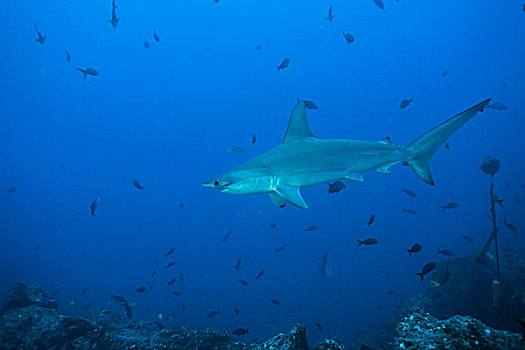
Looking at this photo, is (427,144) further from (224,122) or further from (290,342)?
(224,122)

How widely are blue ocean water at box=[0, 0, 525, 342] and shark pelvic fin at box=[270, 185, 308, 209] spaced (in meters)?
47.7

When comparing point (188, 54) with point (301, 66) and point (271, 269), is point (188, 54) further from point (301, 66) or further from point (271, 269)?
point (271, 269)

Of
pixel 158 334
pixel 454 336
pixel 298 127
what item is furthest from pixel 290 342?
pixel 158 334

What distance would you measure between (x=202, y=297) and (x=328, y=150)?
40.4 metres

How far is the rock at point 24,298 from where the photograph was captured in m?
11.1

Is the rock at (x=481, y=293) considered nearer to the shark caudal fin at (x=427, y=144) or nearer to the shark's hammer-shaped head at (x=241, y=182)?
the shark caudal fin at (x=427, y=144)

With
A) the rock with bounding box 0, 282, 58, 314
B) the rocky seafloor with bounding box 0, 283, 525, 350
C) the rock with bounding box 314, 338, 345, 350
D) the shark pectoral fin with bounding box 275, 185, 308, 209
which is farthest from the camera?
the rock with bounding box 0, 282, 58, 314

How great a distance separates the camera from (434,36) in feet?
324

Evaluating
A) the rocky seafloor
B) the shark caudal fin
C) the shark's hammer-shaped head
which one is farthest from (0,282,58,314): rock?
the shark caudal fin

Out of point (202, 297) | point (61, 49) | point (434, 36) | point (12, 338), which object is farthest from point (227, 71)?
point (12, 338)

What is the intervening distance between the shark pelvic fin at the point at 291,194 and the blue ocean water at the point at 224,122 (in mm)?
47713

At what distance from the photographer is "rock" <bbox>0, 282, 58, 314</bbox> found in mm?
11102

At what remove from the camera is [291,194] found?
4.02 m

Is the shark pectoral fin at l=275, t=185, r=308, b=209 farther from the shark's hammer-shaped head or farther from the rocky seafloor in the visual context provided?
the rocky seafloor
